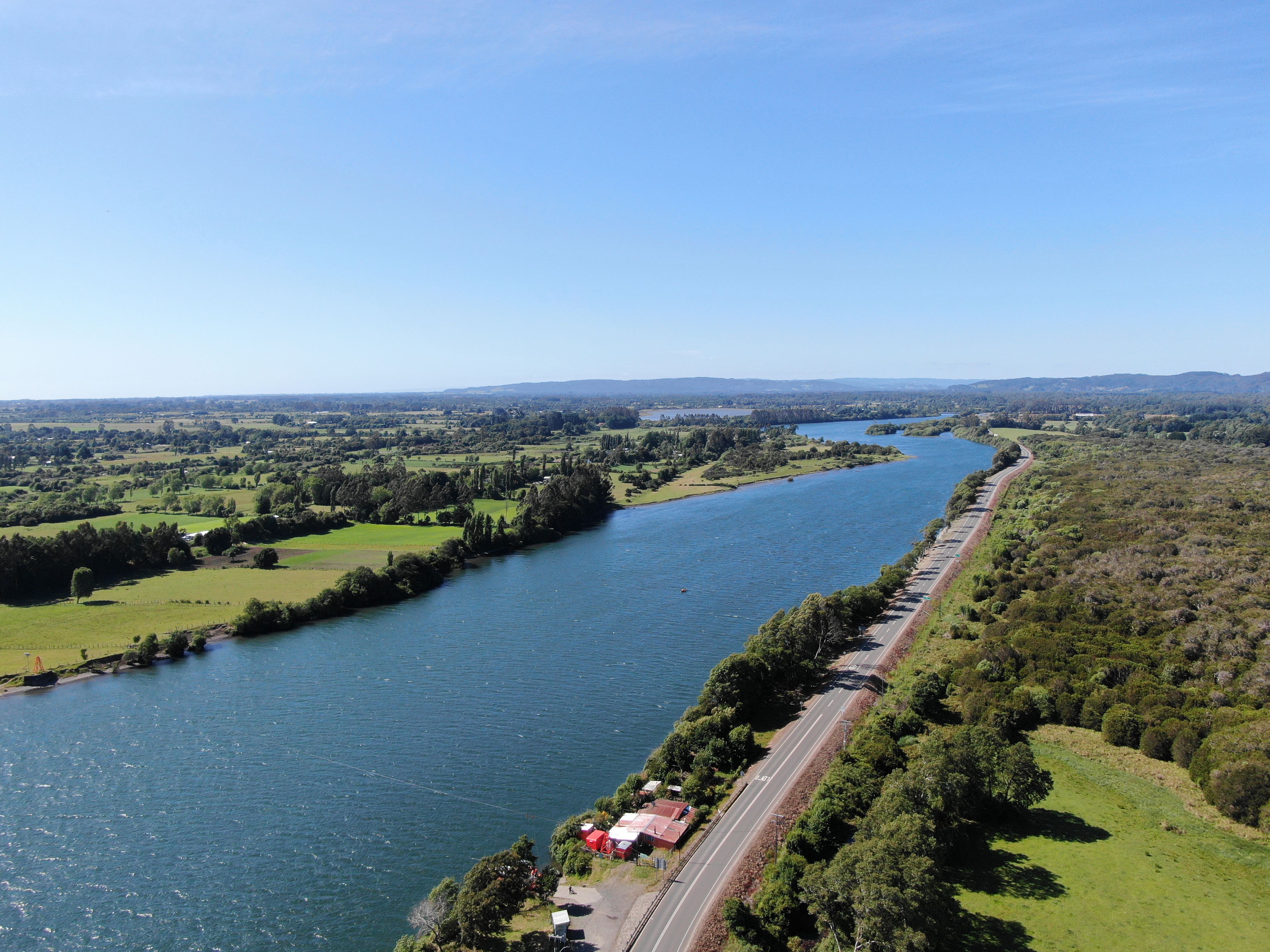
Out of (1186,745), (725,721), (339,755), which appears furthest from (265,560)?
(1186,745)

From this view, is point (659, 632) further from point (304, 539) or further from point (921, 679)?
point (304, 539)

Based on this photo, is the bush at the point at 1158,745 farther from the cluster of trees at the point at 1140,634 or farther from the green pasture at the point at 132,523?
the green pasture at the point at 132,523

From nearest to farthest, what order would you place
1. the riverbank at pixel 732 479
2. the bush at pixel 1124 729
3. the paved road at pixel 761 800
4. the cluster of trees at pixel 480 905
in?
the cluster of trees at pixel 480 905 → the paved road at pixel 761 800 → the bush at pixel 1124 729 → the riverbank at pixel 732 479

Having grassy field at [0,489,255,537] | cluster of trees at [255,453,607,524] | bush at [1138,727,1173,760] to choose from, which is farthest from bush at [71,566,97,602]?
bush at [1138,727,1173,760]

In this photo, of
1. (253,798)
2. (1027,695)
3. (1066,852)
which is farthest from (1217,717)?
(253,798)

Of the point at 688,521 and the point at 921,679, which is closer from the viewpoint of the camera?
the point at 921,679

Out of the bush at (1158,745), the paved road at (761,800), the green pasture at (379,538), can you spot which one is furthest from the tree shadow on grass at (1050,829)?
the green pasture at (379,538)

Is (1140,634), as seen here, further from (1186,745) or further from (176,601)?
(176,601)
